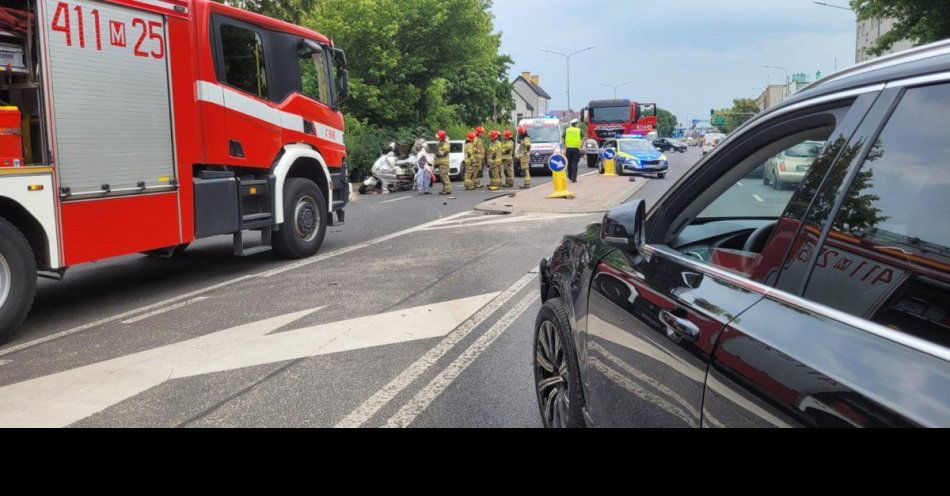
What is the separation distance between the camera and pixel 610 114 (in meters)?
41.2

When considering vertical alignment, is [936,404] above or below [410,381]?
above

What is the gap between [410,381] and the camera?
4871 mm

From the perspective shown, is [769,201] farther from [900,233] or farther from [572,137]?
[572,137]

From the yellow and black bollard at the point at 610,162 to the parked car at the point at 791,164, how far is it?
84.2 ft

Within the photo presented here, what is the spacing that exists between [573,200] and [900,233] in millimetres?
16344

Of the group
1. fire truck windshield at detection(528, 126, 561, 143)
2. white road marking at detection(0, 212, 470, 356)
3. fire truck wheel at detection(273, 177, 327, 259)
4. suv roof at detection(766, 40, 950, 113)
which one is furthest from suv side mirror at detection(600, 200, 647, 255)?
fire truck windshield at detection(528, 126, 561, 143)

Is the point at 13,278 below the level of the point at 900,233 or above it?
below

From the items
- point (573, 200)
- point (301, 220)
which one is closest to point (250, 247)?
point (301, 220)

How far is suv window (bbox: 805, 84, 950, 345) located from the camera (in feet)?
5.35

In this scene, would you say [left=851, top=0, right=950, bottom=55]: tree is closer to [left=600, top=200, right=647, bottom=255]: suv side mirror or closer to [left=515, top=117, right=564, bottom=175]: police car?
[left=515, top=117, right=564, bottom=175]: police car

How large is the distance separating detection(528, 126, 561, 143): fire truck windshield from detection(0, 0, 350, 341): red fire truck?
20022 mm
